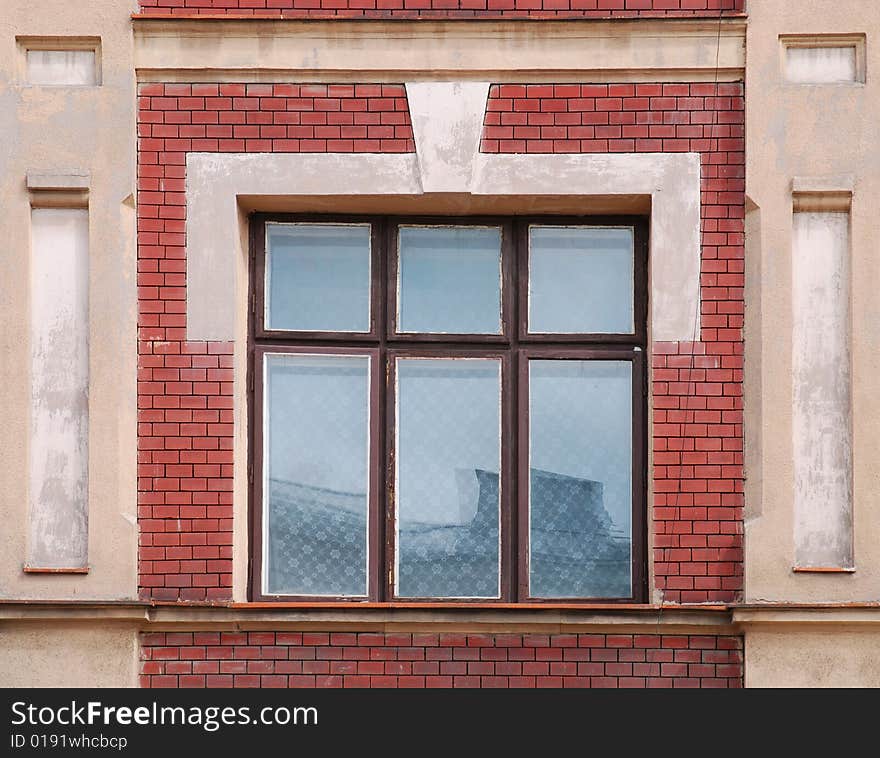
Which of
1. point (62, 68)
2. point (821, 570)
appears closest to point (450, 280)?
point (62, 68)

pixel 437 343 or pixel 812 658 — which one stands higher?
pixel 437 343

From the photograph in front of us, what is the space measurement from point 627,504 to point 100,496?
2618 millimetres

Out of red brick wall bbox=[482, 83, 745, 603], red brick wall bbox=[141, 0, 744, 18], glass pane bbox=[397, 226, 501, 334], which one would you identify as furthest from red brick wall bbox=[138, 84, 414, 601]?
red brick wall bbox=[482, 83, 745, 603]

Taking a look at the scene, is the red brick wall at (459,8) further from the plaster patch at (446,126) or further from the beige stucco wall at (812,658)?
the beige stucco wall at (812,658)

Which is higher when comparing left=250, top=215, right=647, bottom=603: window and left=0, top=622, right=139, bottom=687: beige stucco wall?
left=250, top=215, right=647, bottom=603: window

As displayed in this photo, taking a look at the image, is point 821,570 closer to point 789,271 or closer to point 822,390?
point 822,390

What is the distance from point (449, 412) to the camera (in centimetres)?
990

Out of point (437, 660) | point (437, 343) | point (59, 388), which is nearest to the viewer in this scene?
point (437, 660)

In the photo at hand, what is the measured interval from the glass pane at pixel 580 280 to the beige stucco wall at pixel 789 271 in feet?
2.17

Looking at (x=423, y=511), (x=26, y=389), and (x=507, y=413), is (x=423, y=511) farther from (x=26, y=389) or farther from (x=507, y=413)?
(x=26, y=389)

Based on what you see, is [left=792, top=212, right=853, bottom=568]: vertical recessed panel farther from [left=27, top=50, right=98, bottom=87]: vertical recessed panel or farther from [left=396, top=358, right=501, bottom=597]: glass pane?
[left=27, top=50, right=98, bottom=87]: vertical recessed panel

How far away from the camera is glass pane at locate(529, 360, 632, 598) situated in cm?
978

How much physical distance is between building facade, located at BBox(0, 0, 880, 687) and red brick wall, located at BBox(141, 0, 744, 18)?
0.8 inches

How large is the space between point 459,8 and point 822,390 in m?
2.64
